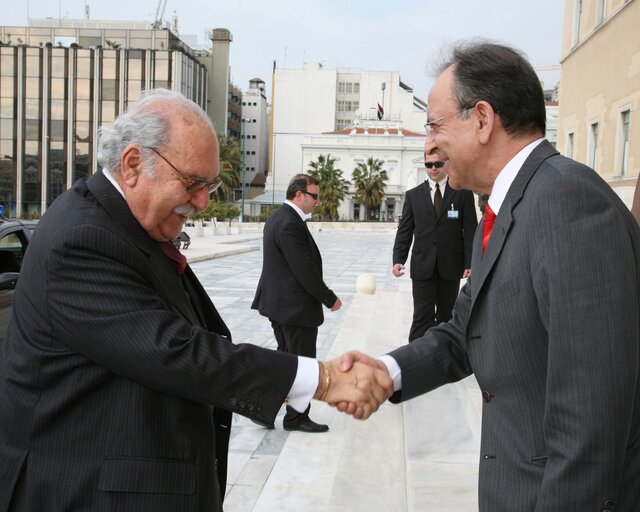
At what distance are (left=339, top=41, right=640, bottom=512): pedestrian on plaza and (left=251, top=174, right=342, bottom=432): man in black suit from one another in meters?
3.00

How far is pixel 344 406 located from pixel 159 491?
73 cm

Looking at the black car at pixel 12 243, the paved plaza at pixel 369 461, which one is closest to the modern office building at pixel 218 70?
the black car at pixel 12 243

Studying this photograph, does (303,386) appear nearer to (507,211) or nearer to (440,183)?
(507,211)

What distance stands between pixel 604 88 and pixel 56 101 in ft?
178

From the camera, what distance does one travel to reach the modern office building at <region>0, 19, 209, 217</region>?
2436 inches

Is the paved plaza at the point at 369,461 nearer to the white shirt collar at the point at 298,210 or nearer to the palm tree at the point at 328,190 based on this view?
the white shirt collar at the point at 298,210

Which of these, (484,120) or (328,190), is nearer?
(484,120)

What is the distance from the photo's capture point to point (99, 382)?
69.5 inches

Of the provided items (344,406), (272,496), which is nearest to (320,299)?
(272,496)

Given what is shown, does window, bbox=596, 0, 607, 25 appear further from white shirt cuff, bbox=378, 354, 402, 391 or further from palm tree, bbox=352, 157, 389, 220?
palm tree, bbox=352, 157, 389, 220

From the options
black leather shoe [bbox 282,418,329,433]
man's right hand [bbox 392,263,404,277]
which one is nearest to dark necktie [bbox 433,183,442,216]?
man's right hand [bbox 392,263,404,277]

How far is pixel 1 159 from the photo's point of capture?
202 feet

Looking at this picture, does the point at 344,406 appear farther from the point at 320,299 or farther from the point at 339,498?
the point at 320,299

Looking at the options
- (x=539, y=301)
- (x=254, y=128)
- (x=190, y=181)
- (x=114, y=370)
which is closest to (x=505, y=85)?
(x=539, y=301)
